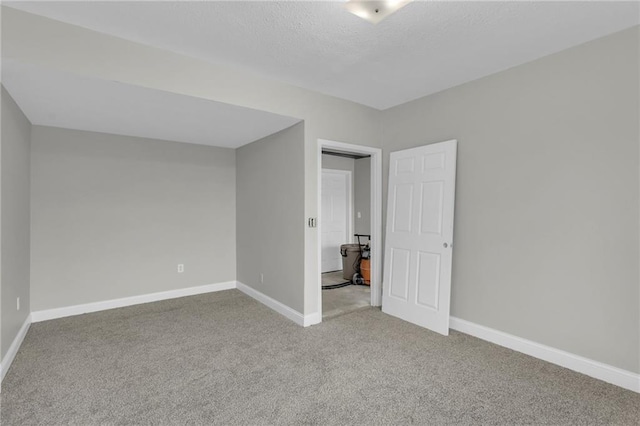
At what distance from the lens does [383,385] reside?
234 centimetres

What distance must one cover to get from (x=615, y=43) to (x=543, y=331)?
227 centimetres

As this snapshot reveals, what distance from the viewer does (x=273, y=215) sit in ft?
13.3

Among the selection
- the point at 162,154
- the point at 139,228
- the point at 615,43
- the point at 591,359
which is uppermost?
the point at 615,43

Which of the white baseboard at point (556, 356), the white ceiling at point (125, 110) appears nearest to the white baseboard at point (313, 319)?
the white baseboard at point (556, 356)

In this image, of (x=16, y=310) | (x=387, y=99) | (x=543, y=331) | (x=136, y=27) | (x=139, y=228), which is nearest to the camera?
(x=136, y=27)

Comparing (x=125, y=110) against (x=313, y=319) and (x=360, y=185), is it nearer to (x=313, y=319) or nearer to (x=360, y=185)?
(x=313, y=319)

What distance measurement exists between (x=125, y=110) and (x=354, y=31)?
2.29 meters

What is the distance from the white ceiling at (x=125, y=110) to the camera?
2451 millimetres

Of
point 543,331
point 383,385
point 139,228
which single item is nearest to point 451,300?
point 543,331

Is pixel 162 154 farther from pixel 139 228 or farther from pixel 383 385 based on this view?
pixel 383 385

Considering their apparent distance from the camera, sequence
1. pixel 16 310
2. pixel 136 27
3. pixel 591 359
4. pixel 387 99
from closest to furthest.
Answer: pixel 136 27, pixel 591 359, pixel 16 310, pixel 387 99

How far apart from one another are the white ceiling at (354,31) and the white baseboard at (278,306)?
2.51m

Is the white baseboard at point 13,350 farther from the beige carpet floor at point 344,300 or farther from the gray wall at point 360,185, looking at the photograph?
the gray wall at point 360,185

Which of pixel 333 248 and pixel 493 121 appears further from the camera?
pixel 333 248
